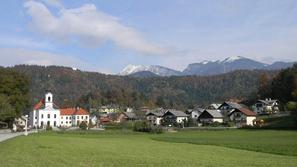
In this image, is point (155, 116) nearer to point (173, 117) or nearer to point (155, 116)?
point (155, 116)

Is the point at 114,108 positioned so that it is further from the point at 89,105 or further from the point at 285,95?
the point at 285,95

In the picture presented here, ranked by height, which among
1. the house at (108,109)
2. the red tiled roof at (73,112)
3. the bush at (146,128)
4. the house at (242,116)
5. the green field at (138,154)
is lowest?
the green field at (138,154)

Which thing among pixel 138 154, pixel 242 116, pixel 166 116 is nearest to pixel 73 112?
pixel 166 116

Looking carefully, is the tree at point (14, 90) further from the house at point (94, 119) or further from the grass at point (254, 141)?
the house at point (94, 119)

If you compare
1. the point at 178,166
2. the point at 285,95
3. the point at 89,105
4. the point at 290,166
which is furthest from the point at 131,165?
the point at 89,105

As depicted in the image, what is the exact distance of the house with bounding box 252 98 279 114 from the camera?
130 metres

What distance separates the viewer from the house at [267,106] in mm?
130475

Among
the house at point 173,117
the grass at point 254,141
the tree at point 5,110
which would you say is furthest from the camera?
the house at point 173,117

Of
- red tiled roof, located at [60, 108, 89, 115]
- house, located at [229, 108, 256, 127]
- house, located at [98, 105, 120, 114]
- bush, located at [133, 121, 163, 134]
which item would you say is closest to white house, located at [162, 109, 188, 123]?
house, located at [229, 108, 256, 127]

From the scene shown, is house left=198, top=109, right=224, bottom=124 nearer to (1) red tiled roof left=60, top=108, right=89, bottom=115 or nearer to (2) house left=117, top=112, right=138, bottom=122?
(2) house left=117, top=112, right=138, bottom=122

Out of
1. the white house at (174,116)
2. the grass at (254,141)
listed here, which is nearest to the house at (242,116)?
the white house at (174,116)

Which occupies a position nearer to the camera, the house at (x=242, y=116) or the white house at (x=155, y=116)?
the house at (x=242, y=116)

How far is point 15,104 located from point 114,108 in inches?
4367

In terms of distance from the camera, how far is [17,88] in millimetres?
89312
